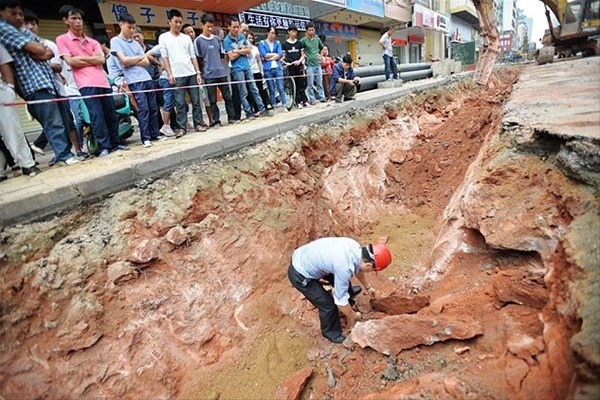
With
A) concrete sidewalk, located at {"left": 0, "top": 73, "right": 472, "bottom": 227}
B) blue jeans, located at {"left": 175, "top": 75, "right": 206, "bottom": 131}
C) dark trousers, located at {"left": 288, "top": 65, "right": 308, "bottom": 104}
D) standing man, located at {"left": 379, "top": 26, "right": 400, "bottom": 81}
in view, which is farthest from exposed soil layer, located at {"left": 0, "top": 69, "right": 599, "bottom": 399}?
standing man, located at {"left": 379, "top": 26, "right": 400, "bottom": 81}

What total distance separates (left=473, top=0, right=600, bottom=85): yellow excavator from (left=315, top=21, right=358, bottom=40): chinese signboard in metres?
7.49

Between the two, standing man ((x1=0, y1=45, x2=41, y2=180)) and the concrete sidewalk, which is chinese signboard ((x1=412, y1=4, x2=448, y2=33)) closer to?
the concrete sidewalk

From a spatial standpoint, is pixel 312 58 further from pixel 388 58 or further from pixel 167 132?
pixel 167 132

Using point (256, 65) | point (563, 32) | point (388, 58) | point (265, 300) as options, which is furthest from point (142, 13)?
point (563, 32)

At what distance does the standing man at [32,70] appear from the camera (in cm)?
337

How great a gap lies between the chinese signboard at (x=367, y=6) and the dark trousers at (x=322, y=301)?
45.3ft

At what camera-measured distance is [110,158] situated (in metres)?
3.88

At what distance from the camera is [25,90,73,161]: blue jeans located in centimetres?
361

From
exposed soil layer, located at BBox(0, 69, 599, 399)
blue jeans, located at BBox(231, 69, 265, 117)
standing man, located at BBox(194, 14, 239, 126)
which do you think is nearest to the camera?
exposed soil layer, located at BBox(0, 69, 599, 399)

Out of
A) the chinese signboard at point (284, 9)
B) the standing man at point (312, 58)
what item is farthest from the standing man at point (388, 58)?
the chinese signboard at point (284, 9)

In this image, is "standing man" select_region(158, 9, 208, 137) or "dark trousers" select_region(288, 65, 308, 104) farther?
"dark trousers" select_region(288, 65, 308, 104)

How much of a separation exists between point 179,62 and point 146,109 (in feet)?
2.97

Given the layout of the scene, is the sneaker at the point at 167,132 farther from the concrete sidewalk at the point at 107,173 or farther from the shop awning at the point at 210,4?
the shop awning at the point at 210,4

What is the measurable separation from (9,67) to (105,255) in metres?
2.36
